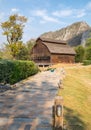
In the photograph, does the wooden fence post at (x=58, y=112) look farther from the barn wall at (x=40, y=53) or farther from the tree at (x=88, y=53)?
the tree at (x=88, y=53)

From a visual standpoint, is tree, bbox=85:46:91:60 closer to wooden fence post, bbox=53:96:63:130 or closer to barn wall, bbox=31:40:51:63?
barn wall, bbox=31:40:51:63

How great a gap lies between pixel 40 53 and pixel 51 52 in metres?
5.86

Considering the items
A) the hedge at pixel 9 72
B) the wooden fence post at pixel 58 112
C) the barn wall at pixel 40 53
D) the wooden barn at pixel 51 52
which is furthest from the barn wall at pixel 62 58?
the wooden fence post at pixel 58 112

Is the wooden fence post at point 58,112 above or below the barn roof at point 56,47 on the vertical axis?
below

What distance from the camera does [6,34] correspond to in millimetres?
57688

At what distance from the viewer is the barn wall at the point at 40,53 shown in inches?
2576

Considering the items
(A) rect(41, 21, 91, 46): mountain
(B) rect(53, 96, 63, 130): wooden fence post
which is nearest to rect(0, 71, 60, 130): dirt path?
(B) rect(53, 96, 63, 130): wooden fence post

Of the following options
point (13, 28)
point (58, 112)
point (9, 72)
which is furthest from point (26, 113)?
point (13, 28)

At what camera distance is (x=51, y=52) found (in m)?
63.0

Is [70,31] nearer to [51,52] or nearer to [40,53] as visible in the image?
[40,53]

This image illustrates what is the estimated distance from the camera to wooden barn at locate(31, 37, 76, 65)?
211 ft

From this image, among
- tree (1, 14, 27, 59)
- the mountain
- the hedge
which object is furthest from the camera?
the mountain

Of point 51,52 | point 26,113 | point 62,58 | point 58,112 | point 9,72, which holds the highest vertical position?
point 51,52

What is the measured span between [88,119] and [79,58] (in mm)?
63855
